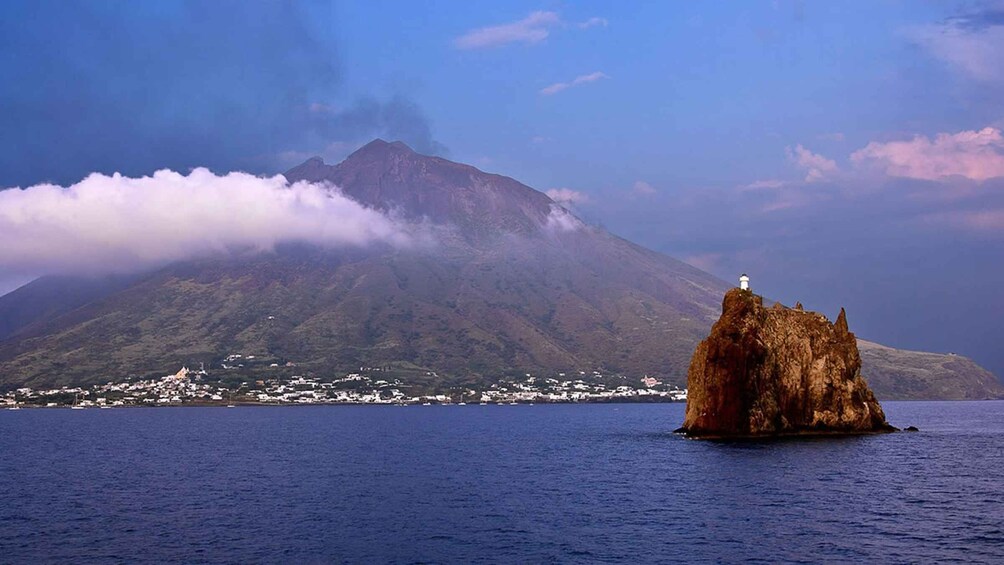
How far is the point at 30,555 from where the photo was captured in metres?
62.7

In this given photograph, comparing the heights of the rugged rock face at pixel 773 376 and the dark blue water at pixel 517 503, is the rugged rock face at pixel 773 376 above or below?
above

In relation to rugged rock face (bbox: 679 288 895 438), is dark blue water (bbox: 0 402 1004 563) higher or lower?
lower

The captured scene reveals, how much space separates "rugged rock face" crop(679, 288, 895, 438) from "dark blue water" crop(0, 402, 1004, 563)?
23.8 feet

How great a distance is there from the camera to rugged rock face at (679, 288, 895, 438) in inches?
5463

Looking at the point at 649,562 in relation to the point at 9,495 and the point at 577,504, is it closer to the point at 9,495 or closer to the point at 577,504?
the point at 577,504

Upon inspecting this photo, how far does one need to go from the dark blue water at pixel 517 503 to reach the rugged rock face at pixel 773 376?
7240 mm

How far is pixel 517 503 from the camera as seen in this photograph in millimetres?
85250

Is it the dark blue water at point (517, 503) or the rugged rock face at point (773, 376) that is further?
the rugged rock face at point (773, 376)

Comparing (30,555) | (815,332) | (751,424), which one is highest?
(815,332)

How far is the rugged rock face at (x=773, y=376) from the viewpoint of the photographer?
13875 centimetres

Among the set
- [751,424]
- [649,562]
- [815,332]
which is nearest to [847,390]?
[815,332]

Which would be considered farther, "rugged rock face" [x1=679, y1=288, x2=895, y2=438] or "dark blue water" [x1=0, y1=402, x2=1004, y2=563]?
"rugged rock face" [x1=679, y1=288, x2=895, y2=438]

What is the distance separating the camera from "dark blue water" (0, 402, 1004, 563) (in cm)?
6378

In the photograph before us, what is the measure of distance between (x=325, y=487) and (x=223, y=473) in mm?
22030
